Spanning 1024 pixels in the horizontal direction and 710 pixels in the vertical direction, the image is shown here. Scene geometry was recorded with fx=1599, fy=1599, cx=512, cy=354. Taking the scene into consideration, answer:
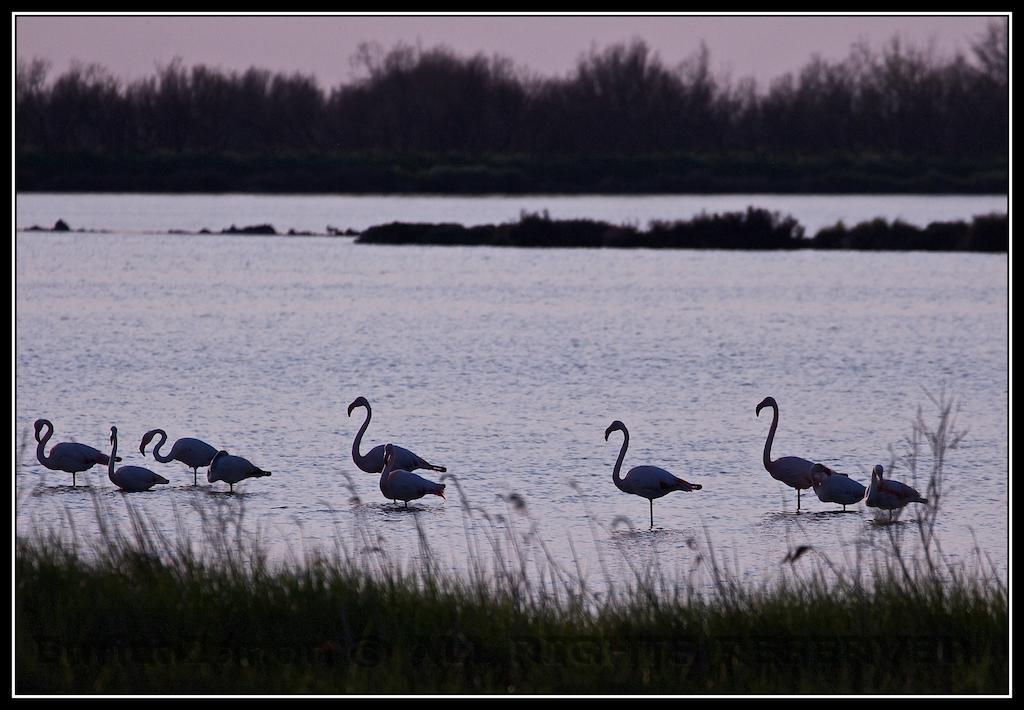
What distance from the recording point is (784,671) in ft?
18.9

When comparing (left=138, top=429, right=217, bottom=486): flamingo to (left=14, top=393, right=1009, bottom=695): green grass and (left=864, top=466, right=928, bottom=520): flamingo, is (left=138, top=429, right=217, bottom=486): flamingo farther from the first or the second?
(left=864, top=466, right=928, bottom=520): flamingo

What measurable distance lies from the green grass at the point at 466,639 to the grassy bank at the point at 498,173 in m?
45.0

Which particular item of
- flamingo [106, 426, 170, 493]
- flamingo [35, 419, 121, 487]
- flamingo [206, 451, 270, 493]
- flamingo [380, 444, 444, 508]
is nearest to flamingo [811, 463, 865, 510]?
flamingo [380, 444, 444, 508]

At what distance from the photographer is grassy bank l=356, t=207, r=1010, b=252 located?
1355 inches

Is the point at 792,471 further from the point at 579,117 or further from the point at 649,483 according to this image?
the point at 579,117

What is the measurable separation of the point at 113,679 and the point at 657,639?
6.47 ft

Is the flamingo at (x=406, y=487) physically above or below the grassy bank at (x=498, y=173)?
below

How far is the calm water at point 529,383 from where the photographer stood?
945 centimetres

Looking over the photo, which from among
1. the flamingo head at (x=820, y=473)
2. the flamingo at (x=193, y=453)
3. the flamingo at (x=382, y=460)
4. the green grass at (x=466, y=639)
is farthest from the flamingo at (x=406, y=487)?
the green grass at (x=466, y=639)

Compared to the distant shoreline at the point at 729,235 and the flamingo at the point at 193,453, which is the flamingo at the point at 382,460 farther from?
the distant shoreline at the point at 729,235

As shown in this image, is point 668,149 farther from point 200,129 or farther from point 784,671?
point 784,671

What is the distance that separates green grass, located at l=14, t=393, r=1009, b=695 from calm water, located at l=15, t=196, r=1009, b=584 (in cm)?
59

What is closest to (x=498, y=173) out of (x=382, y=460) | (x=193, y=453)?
(x=382, y=460)

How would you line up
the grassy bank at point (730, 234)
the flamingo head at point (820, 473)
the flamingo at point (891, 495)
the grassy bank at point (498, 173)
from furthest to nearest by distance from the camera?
the grassy bank at point (498, 173), the grassy bank at point (730, 234), the flamingo head at point (820, 473), the flamingo at point (891, 495)
